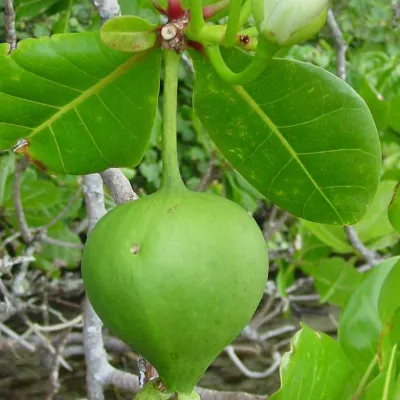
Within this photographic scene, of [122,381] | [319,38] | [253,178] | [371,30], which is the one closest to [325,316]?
[319,38]

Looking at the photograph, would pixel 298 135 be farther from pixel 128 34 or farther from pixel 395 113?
pixel 395 113

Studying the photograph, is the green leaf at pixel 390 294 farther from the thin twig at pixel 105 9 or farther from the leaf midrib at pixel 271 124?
the thin twig at pixel 105 9

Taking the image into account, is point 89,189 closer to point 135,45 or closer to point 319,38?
point 135,45

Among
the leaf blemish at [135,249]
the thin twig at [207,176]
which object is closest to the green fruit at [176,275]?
the leaf blemish at [135,249]

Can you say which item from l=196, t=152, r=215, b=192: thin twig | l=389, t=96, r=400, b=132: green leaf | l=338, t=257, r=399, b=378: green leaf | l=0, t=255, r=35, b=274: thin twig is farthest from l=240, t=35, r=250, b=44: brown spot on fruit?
l=196, t=152, r=215, b=192: thin twig

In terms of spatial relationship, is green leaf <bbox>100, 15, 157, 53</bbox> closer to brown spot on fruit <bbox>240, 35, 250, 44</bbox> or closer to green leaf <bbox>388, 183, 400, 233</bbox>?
brown spot on fruit <bbox>240, 35, 250, 44</bbox>

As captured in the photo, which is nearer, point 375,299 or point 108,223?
point 108,223

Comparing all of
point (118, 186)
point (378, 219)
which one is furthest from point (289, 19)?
point (378, 219)
